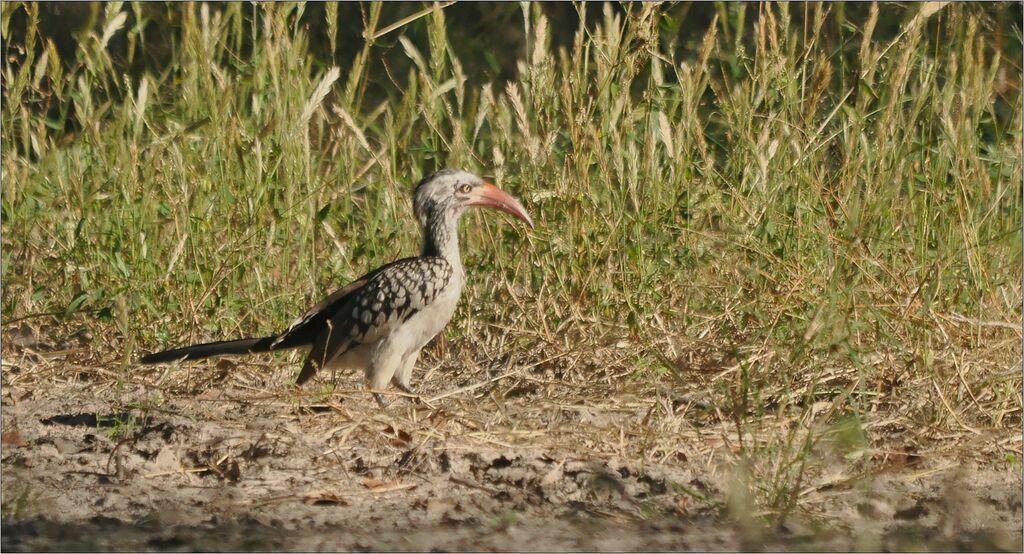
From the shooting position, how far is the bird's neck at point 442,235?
5.17m

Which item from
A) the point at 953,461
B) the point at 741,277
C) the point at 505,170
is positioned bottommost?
the point at 953,461

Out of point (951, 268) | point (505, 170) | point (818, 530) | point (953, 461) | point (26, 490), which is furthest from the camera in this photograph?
point (505, 170)

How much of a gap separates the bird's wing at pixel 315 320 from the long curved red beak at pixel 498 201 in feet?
1.31

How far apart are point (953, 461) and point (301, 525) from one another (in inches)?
77.5

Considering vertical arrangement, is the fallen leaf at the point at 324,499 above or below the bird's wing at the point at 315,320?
below

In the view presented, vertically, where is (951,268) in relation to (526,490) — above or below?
above

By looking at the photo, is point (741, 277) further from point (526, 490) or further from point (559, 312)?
point (526, 490)

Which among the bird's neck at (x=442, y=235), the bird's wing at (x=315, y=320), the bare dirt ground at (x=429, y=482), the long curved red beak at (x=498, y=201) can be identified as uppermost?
the long curved red beak at (x=498, y=201)

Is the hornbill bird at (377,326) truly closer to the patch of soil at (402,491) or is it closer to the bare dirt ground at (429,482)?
the bare dirt ground at (429,482)

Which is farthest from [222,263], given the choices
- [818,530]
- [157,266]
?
[818,530]

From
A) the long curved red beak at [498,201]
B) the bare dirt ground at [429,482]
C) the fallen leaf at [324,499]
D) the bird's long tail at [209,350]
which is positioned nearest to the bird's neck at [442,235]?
the long curved red beak at [498,201]

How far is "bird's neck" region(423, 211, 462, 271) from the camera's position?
517 centimetres

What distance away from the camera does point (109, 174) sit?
5.45 metres

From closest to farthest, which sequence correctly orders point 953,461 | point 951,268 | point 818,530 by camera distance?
point 818,530
point 953,461
point 951,268
